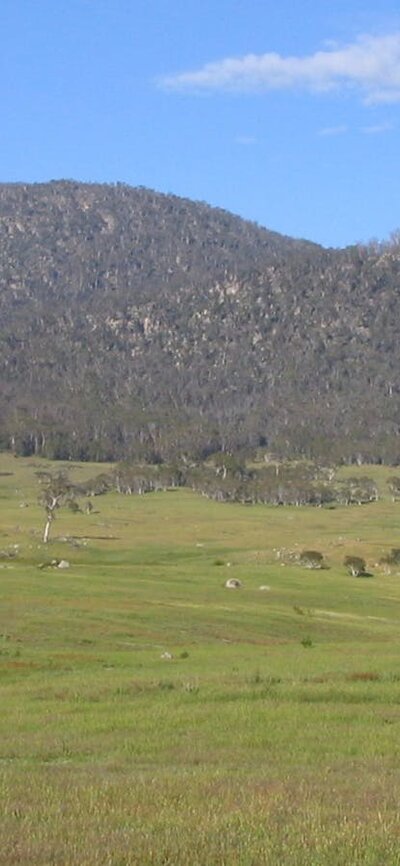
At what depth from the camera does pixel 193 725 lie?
20.8m

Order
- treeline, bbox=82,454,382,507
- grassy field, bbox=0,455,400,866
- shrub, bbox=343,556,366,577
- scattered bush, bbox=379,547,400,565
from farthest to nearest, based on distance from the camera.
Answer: treeline, bbox=82,454,382,507 → scattered bush, bbox=379,547,400,565 → shrub, bbox=343,556,366,577 → grassy field, bbox=0,455,400,866

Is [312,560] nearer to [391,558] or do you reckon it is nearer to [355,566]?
[355,566]

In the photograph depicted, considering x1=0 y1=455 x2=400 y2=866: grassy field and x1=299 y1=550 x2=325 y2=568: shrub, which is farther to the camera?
x1=299 y1=550 x2=325 y2=568: shrub

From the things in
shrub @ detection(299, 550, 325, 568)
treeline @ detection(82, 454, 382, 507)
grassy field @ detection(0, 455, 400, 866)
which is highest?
grassy field @ detection(0, 455, 400, 866)

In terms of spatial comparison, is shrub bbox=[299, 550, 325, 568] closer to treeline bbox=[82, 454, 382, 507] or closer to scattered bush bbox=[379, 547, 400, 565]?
scattered bush bbox=[379, 547, 400, 565]

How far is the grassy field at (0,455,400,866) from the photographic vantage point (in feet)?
36.2

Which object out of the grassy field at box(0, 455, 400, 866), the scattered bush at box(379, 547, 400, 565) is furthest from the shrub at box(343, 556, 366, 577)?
the grassy field at box(0, 455, 400, 866)

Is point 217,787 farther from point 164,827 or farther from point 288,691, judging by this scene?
point 288,691

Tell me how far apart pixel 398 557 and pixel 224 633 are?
5282 centimetres

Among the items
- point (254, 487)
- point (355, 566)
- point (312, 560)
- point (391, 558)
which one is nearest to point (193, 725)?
point (355, 566)

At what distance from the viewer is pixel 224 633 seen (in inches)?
1780

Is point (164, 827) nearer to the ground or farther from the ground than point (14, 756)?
farther from the ground

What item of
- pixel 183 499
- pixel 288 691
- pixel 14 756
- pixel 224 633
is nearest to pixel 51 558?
pixel 224 633

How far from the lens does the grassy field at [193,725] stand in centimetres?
1102
